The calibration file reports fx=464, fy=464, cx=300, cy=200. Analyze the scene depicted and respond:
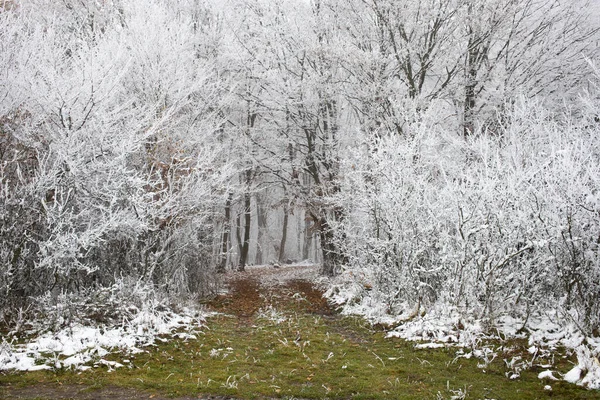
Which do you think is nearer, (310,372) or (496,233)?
(310,372)

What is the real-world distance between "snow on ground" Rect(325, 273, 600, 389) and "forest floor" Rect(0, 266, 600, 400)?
0.46ft

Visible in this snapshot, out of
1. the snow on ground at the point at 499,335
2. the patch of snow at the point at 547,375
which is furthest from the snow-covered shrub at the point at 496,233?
the patch of snow at the point at 547,375

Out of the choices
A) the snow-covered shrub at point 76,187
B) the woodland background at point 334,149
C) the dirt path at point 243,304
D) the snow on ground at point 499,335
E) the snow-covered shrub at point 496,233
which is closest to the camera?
the dirt path at point 243,304

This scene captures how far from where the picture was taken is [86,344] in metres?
6.36

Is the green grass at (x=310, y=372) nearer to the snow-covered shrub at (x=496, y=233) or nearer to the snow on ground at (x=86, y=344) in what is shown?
the snow on ground at (x=86, y=344)

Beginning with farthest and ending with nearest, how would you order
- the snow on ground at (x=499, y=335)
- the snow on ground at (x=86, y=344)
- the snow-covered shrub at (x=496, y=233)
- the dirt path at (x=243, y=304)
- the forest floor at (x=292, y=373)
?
the snow-covered shrub at (x=496, y=233), the snow on ground at (x=86, y=344), the snow on ground at (x=499, y=335), the forest floor at (x=292, y=373), the dirt path at (x=243, y=304)

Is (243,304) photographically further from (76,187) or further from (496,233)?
(496,233)

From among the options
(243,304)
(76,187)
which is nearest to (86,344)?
(76,187)

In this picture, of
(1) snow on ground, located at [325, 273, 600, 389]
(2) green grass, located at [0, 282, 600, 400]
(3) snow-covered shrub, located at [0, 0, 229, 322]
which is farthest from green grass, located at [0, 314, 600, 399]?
(3) snow-covered shrub, located at [0, 0, 229, 322]

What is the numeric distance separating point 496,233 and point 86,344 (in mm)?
6290

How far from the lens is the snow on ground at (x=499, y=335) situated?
520cm

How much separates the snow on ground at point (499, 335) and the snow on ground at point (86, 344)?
3.67m

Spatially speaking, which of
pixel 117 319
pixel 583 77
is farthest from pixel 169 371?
pixel 583 77

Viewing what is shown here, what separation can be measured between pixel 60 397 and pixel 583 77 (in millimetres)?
14649
